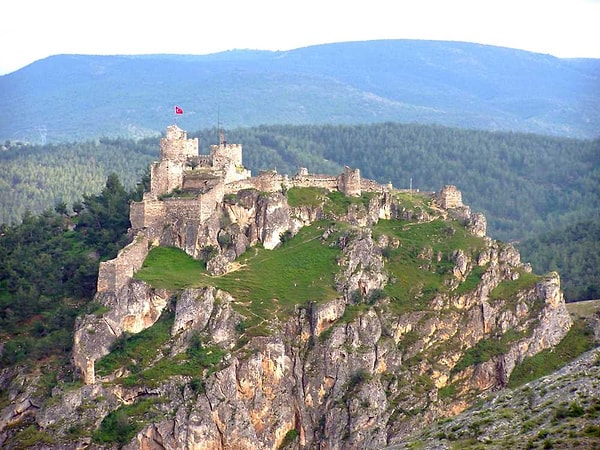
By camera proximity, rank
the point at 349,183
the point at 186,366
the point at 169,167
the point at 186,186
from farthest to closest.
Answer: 1. the point at 349,183
2. the point at 186,186
3. the point at 169,167
4. the point at 186,366

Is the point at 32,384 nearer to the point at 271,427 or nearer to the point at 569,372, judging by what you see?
the point at 271,427

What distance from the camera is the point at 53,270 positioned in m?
114

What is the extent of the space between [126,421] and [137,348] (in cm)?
677

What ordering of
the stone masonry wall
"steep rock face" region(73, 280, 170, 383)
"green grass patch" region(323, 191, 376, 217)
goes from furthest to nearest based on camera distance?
1. "green grass patch" region(323, 191, 376, 217)
2. the stone masonry wall
3. "steep rock face" region(73, 280, 170, 383)

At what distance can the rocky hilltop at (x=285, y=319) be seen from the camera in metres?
97.2

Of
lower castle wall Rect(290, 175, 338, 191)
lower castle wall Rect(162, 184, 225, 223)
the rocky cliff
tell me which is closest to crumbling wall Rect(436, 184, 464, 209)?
the rocky cliff

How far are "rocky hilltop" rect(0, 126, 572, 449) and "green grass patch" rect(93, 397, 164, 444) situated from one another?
0.37 feet

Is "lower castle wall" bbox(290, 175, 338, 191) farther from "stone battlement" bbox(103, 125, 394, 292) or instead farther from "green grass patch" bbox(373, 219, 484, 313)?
"green grass patch" bbox(373, 219, 484, 313)

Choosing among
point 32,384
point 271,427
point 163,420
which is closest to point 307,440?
point 271,427

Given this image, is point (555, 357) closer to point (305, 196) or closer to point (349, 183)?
point (349, 183)

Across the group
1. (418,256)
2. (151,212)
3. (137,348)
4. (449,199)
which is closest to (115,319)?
(137,348)

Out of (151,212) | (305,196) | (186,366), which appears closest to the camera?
(186,366)

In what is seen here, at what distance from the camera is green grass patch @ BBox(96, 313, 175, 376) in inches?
3871

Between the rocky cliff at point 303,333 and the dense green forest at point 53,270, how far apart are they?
4943 mm
